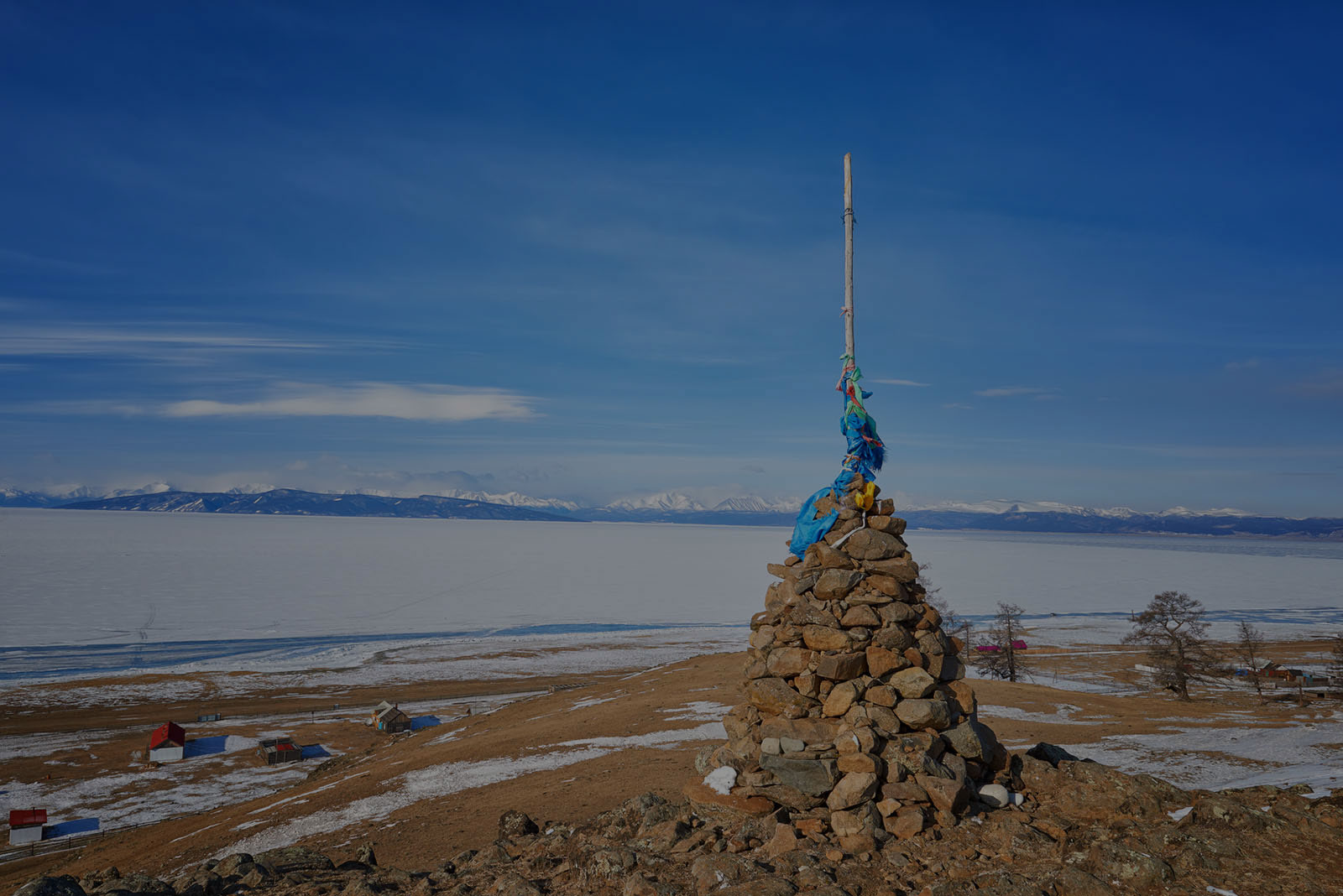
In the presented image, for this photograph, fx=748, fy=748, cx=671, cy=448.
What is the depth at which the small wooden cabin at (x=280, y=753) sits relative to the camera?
117 ft

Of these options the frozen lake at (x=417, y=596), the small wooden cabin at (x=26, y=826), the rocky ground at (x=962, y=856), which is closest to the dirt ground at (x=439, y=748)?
the small wooden cabin at (x=26, y=826)

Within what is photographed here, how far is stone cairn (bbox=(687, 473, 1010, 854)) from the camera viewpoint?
9.68 m

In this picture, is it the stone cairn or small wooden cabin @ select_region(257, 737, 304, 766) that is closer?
the stone cairn

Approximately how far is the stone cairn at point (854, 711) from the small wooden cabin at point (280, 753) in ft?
106

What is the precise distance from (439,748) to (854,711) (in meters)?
23.3

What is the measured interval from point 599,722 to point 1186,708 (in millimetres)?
24490

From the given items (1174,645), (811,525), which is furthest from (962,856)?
(1174,645)

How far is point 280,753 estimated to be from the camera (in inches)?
1411

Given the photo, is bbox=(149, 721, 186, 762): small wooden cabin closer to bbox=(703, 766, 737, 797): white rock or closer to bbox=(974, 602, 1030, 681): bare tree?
bbox=(703, 766, 737, 797): white rock

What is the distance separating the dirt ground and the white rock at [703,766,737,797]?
7.18m

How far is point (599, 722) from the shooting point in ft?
98.9

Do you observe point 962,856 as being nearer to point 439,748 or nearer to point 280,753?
point 439,748

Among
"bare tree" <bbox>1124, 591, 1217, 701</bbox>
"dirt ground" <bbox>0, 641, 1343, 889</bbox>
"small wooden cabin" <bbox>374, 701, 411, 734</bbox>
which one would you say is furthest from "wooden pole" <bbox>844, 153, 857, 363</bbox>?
"small wooden cabin" <bbox>374, 701, 411, 734</bbox>

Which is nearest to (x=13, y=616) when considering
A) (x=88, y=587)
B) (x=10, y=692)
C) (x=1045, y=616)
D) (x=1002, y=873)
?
(x=88, y=587)
